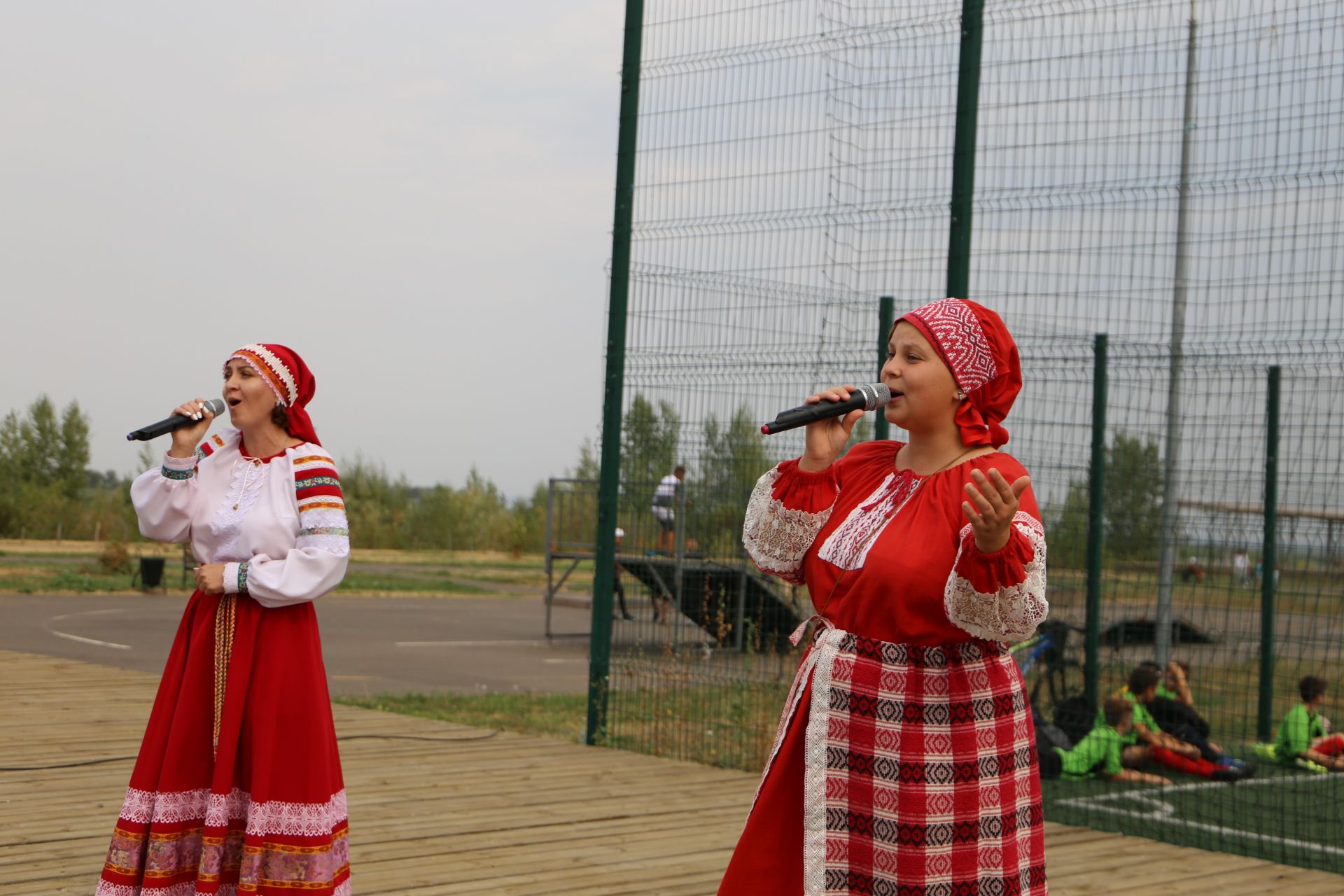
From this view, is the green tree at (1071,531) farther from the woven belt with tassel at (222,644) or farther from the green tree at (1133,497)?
the woven belt with tassel at (222,644)

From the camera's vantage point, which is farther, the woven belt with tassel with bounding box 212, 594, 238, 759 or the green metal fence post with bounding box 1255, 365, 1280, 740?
the green metal fence post with bounding box 1255, 365, 1280, 740

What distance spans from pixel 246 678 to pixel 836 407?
184cm

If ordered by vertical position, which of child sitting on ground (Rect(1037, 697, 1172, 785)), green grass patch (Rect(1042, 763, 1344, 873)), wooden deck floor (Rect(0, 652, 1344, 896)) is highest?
child sitting on ground (Rect(1037, 697, 1172, 785))

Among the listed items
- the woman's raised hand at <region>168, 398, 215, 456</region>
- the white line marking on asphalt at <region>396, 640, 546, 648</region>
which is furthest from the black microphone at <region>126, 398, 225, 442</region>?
the white line marking on asphalt at <region>396, 640, 546, 648</region>

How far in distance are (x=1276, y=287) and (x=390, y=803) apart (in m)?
4.13

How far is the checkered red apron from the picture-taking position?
8.98 feet

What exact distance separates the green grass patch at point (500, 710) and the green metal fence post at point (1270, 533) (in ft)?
11.7

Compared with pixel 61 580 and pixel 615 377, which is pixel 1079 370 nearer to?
pixel 615 377

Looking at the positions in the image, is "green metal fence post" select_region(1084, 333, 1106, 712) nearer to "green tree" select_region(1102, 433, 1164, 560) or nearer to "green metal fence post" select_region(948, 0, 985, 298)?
"green tree" select_region(1102, 433, 1164, 560)

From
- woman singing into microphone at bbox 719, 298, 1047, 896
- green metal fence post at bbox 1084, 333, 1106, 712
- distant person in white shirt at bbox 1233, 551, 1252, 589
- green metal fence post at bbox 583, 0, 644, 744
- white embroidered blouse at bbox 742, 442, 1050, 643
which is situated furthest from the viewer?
green metal fence post at bbox 583, 0, 644, 744

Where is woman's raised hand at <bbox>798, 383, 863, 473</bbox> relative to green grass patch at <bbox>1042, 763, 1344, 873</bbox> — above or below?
above

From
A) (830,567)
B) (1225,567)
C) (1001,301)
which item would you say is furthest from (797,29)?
(830,567)

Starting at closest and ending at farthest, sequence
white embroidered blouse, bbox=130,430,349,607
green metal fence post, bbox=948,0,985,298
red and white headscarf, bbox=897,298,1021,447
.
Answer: red and white headscarf, bbox=897,298,1021,447
white embroidered blouse, bbox=130,430,349,607
green metal fence post, bbox=948,0,985,298

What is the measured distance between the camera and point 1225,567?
643 cm
